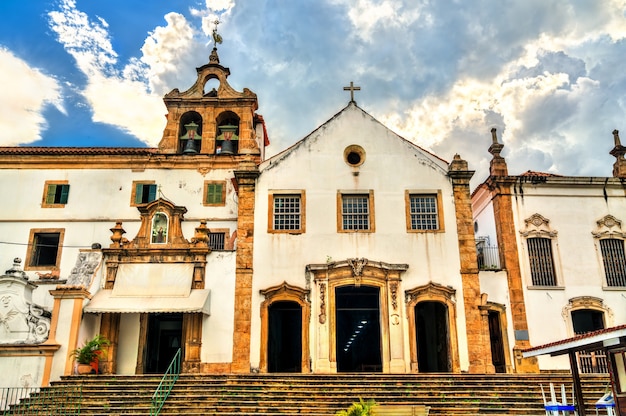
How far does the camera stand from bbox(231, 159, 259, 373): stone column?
1991 centimetres

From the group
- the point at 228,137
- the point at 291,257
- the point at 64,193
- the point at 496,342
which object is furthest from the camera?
the point at 228,137

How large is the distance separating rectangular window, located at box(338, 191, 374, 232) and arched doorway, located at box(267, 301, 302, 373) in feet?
11.7

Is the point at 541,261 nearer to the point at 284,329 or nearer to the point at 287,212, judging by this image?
the point at 287,212

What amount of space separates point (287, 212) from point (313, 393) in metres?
7.51

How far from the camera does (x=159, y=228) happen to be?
72.4 ft

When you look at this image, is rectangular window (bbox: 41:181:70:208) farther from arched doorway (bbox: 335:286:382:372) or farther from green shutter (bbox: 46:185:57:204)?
arched doorway (bbox: 335:286:382:372)

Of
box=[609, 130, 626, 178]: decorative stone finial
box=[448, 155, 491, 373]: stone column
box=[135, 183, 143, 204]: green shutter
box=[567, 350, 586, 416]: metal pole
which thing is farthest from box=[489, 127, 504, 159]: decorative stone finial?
box=[135, 183, 143, 204]: green shutter

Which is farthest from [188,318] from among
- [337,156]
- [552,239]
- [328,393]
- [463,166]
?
[552,239]

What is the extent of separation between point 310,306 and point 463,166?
26.0 feet

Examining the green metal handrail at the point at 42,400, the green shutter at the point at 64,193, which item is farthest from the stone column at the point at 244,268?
the green shutter at the point at 64,193

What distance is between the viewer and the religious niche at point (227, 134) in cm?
2620

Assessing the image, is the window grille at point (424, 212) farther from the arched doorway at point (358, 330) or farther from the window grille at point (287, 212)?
the window grille at point (287, 212)

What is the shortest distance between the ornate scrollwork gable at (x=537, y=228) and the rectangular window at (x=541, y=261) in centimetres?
21

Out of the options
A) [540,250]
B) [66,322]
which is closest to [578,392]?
[540,250]
